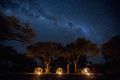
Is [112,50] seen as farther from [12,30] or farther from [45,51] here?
[12,30]

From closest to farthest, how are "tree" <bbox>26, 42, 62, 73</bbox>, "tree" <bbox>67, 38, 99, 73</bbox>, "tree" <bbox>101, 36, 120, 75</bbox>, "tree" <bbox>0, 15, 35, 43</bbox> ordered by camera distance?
"tree" <bbox>0, 15, 35, 43</bbox> → "tree" <bbox>26, 42, 62, 73</bbox> → "tree" <bbox>67, 38, 99, 73</bbox> → "tree" <bbox>101, 36, 120, 75</bbox>

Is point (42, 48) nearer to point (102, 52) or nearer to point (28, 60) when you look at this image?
point (28, 60)

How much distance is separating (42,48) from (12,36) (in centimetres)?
4033

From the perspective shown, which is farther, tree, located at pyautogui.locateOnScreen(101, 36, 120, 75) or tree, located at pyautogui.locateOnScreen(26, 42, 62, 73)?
tree, located at pyautogui.locateOnScreen(101, 36, 120, 75)

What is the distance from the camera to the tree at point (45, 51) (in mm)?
64438

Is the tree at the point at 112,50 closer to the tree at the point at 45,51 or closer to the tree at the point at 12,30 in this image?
the tree at the point at 45,51

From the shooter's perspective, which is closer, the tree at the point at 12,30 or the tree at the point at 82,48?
the tree at the point at 12,30

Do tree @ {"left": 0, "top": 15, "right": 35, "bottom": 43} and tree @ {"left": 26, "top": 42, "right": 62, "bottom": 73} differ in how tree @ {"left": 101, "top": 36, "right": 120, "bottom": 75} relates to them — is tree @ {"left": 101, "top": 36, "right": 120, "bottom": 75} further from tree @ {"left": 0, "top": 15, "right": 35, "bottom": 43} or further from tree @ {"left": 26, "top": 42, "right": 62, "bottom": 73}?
tree @ {"left": 0, "top": 15, "right": 35, "bottom": 43}

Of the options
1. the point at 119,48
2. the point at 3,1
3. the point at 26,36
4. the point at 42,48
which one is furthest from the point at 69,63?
the point at 3,1

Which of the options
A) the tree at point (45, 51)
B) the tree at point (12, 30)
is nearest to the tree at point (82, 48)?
the tree at point (45, 51)

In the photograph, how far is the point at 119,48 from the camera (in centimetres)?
6938

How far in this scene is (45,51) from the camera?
6475cm

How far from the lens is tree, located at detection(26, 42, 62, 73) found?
64.4 metres

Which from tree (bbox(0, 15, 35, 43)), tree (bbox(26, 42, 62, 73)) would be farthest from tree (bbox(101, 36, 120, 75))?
tree (bbox(0, 15, 35, 43))
